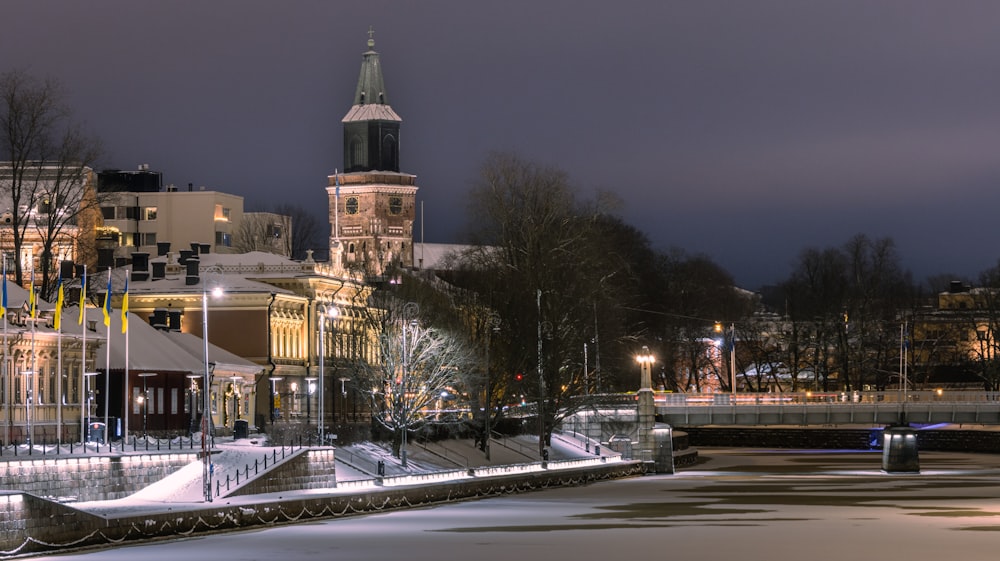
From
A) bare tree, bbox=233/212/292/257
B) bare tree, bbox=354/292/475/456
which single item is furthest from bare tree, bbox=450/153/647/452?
bare tree, bbox=233/212/292/257

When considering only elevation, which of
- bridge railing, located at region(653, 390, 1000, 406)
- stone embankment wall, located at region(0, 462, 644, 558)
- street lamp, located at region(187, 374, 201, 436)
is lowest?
stone embankment wall, located at region(0, 462, 644, 558)

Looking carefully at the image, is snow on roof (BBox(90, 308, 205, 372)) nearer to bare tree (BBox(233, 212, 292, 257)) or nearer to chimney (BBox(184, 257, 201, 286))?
chimney (BBox(184, 257, 201, 286))

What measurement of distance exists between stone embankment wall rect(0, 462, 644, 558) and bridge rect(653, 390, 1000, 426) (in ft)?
102

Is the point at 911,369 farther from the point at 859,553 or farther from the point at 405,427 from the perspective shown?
the point at 859,553

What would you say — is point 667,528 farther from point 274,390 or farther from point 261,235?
point 261,235

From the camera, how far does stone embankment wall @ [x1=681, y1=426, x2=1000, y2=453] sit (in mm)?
148000

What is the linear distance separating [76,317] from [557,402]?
3122 centimetres

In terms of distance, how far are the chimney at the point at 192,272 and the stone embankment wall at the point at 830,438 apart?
59079 mm

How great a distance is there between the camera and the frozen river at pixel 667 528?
2151 inches

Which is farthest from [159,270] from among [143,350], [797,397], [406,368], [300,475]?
[300,475]

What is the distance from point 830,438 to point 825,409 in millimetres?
40566

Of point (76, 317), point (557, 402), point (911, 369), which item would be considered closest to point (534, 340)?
point (557, 402)

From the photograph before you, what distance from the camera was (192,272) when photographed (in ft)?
390

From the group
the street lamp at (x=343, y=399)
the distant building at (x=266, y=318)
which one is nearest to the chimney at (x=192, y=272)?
the distant building at (x=266, y=318)
